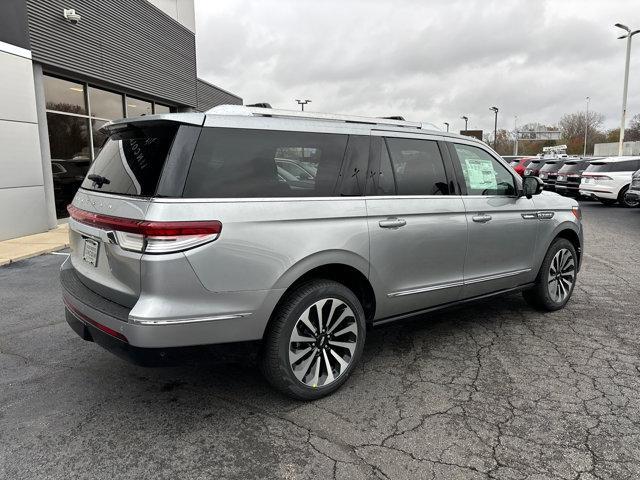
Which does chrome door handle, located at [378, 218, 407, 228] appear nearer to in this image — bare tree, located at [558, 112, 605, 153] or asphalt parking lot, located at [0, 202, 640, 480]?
asphalt parking lot, located at [0, 202, 640, 480]

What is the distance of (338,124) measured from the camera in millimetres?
3373

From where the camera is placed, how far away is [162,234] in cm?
255

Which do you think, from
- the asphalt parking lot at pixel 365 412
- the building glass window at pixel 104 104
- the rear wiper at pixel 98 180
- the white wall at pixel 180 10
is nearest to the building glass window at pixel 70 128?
the building glass window at pixel 104 104

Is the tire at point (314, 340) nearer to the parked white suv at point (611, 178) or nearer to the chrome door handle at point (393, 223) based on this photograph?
the chrome door handle at point (393, 223)

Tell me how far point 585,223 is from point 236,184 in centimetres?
1190

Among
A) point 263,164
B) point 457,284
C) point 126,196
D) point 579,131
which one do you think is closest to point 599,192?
point 457,284

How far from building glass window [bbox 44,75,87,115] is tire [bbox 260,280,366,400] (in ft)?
35.7

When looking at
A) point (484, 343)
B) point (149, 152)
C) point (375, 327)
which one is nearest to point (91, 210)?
point (149, 152)

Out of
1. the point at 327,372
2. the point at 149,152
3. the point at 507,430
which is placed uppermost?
the point at 149,152

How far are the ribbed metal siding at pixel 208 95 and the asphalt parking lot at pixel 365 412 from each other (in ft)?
54.5

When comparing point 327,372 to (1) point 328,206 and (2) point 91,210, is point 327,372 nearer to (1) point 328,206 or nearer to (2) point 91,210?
(1) point 328,206

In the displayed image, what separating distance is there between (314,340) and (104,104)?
42.7 feet

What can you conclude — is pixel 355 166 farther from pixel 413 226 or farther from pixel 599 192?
pixel 599 192

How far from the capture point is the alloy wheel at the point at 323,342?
10.0 feet
